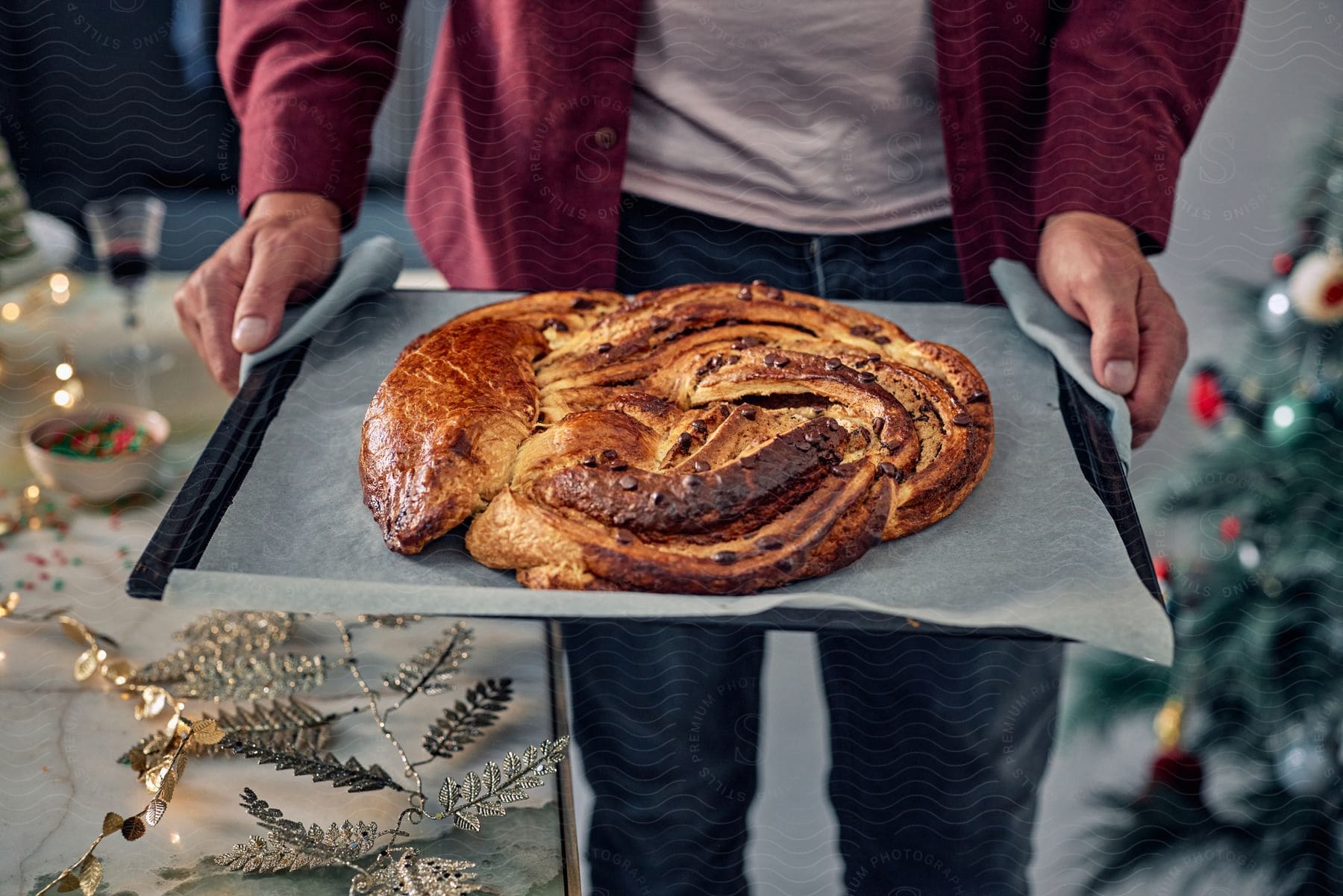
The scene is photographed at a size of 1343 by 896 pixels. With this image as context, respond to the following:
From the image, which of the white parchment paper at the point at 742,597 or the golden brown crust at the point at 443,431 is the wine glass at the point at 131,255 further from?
the golden brown crust at the point at 443,431

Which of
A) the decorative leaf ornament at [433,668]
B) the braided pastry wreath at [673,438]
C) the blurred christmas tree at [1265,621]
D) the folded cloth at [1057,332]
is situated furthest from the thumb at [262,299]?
the blurred christmas tree at [1265,621]

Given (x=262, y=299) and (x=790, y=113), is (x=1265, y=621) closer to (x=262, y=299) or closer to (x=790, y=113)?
(x=790, y=113)

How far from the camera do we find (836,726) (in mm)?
1004

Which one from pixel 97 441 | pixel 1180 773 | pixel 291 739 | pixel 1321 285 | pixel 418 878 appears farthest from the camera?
pixel 1180 773

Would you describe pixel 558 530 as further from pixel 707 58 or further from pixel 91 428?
pixel 91 428

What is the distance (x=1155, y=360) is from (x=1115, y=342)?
1.5 inches

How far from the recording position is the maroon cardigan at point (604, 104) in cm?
85

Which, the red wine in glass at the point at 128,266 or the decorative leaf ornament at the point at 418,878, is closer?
the decorative leaf ornament at the point at 418,878

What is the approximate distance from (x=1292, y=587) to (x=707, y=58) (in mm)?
761

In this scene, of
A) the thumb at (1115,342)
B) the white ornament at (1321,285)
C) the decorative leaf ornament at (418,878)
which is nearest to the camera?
the decorative leaf ornament at (418,878)

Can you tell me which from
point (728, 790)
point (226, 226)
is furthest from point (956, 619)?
point (226, 226)

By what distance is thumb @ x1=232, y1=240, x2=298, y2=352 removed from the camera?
2.64 ft

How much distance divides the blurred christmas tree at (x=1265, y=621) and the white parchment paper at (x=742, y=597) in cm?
Result: 39

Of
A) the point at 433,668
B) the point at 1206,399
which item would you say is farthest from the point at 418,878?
the point at 1206,399
